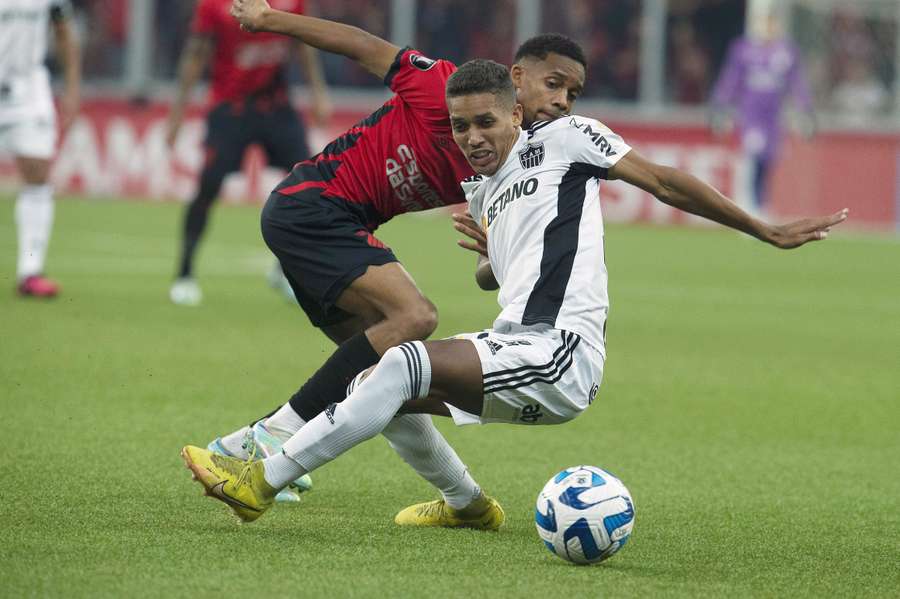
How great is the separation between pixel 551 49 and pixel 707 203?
0.90m

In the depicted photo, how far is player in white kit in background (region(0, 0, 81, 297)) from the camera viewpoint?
37.1 feet

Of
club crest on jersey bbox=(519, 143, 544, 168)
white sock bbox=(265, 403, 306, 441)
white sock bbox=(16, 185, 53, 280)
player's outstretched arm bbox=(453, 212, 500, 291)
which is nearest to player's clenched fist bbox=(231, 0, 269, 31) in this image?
player's outstretched arm bbox=(453, 212, 500, 291)

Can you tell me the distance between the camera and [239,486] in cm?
491

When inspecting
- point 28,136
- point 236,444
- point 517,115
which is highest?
point 517,115

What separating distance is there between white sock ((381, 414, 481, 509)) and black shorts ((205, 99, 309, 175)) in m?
5.98

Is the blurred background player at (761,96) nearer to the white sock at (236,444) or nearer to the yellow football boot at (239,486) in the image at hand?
the white sock at (236,444)

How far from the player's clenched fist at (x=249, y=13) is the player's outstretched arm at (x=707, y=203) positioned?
4.88ft

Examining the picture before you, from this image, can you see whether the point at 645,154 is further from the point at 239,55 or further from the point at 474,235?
the point at 474,235

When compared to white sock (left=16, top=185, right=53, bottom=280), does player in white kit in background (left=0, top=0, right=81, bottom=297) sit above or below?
above

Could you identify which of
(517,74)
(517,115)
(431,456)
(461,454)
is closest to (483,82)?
(517,115)

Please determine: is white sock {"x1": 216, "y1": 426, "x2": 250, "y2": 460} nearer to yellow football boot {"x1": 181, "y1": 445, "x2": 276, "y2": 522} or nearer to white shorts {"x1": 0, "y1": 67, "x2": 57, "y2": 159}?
yellow football boot {"x1": 181, "y1": 445, "x2": 276, "y2": 522}

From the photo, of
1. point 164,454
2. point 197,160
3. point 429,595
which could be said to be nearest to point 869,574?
point 429,595

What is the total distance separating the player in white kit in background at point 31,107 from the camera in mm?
11312

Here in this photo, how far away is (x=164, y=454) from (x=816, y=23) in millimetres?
19589
